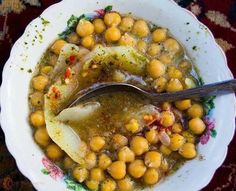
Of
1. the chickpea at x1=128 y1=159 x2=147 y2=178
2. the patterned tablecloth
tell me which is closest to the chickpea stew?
the chickpea at x1=128 y1=159 x2=147 y2=178

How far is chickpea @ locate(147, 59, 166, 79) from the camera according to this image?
5.52ft

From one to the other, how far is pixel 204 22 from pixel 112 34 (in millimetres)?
368

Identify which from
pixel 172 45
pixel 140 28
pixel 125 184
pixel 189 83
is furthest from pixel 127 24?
pixel 125 184

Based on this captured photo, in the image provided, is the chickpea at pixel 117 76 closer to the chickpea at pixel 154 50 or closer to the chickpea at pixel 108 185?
the chickpea at pixel 154 50

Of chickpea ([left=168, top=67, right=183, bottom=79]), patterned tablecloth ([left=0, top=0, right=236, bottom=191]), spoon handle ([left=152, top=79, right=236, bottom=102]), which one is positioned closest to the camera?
spoon handle ([left=152, top=79, right=236, bottom=102])

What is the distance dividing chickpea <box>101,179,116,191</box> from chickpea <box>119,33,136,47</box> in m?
0.39

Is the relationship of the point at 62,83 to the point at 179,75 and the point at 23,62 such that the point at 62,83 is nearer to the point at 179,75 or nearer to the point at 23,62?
the point at 23,62

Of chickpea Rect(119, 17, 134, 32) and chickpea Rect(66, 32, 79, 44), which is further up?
chickpea Rect(119, 17, 134, 32)

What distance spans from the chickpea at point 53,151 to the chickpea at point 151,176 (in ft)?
0.82

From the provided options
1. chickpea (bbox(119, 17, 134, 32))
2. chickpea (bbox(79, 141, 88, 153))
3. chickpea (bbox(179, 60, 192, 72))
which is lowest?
chickpea (bbox(79, 141, 88, 153))

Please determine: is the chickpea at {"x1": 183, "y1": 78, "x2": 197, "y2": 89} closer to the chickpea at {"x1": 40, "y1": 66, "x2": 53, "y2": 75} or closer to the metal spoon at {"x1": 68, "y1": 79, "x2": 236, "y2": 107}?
the metal spoon at {"x1": 68, "y1": 79, "x2": 236, "y2": 107}

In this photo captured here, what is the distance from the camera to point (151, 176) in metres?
1.64

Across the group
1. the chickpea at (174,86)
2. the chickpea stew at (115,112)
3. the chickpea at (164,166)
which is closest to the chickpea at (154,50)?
the chickpea stew at (115,112)

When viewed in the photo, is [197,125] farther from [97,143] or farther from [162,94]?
[97,143]
